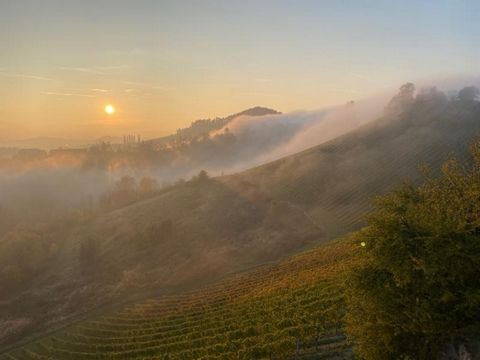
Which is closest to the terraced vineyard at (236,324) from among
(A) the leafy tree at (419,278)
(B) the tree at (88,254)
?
(A) the leafy tree at (419,278)

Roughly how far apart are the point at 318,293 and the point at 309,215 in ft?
236

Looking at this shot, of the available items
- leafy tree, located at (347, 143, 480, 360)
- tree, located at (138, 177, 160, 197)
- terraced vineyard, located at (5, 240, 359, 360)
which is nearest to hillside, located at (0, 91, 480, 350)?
terraced vineyard, located at (5, 240, 359, 360)

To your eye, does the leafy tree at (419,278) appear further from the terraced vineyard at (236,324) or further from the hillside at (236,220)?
the hillside at (236,220)

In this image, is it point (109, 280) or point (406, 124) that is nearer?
point (109, 280)

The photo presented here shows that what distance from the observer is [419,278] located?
25109 mm

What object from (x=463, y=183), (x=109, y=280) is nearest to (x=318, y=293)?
(x=463, y=183)

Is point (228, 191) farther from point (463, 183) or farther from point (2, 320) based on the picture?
point (463, 183)

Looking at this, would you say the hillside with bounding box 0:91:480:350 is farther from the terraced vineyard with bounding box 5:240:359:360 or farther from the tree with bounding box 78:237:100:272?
the terraced vineyard with bounding box 5:240:359:360

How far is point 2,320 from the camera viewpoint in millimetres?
78125

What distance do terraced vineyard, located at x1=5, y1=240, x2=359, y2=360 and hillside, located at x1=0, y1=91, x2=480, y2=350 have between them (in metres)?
12.9

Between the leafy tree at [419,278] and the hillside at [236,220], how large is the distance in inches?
2230

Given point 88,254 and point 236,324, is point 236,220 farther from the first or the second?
point 236,324

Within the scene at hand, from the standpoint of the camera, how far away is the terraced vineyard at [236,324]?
3700 cm

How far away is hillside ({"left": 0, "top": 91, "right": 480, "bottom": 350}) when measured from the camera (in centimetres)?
8694
